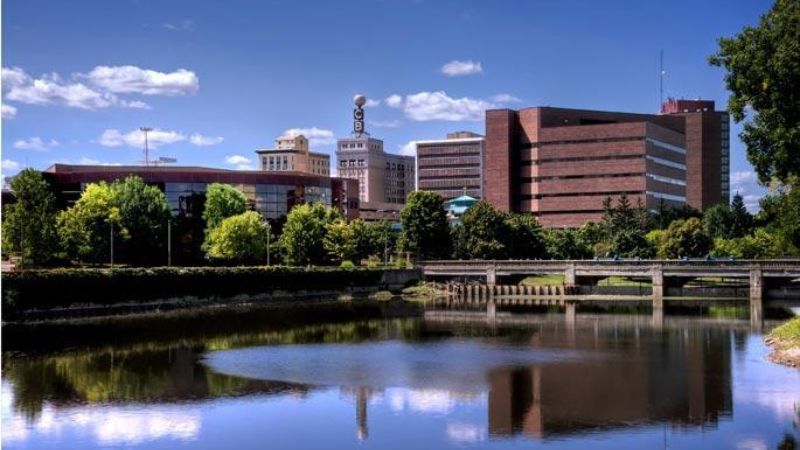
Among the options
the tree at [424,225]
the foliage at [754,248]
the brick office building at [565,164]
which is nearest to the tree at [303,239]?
the tree at [424,225]

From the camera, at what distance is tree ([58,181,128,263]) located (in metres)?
111

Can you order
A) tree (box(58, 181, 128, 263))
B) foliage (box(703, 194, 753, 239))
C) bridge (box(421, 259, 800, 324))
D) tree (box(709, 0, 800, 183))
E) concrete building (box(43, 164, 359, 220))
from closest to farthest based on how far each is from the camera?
tree (box(709, 0, 800, 183)) → bridge (box(421, 259, 800, 324)) → tree (box(58, 181, 128, 263)) → concrete building (box(43, 164, 359, 220)) → foliage (box(703, 194, 753, 239))

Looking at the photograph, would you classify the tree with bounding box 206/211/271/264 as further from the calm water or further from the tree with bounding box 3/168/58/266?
the calm water

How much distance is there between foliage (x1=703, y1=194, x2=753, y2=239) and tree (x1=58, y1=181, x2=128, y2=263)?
96.6 metres

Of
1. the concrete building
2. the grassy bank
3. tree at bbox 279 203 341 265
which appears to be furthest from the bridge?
the concrete building

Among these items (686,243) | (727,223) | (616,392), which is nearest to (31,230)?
(616,392)

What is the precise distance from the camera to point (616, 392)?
4216 centimetres

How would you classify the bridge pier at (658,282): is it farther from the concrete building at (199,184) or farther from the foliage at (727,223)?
the concrete building at (199,184)

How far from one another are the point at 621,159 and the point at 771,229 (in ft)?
392

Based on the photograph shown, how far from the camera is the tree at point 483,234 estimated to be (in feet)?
431

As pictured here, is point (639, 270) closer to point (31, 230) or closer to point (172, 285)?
point (172, 285)

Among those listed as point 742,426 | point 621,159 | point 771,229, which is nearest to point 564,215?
point 621,159

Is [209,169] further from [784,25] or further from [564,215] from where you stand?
[784,25]

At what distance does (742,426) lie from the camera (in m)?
34.9
